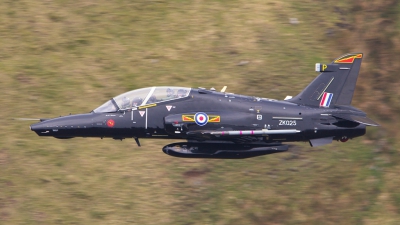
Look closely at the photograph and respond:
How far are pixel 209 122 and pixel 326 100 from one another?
450cm

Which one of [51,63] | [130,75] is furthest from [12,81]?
[130,75]

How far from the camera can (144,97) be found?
23.8 meters

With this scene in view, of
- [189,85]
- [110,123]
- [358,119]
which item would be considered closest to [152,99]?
[110,123]

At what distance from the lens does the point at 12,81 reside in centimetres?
3064

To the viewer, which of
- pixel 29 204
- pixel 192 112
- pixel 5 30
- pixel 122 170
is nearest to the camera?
pixel 192 112

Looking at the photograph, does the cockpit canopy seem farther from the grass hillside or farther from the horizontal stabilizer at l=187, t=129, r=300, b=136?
the grass hillside

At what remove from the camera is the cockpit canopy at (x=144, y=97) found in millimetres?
23719

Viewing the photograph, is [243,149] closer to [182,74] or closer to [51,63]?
[182,74]

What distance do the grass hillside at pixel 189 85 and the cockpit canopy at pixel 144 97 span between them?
437cm

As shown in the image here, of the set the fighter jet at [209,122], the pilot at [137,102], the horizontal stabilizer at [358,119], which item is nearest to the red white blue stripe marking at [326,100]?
the fighter jet at [209,122]

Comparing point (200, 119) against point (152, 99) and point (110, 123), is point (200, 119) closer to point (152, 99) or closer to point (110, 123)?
point (152, 99)

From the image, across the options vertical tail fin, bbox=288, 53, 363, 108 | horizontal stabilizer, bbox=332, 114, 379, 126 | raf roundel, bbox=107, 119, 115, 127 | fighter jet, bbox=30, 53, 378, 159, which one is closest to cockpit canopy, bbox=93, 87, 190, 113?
Answer: fighter jet, bbox=30, 53, 378, 159

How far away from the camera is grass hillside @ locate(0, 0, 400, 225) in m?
26.7

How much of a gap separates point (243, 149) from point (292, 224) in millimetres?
4660
